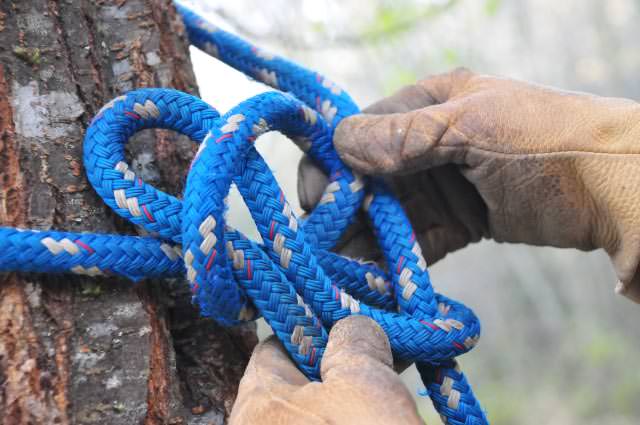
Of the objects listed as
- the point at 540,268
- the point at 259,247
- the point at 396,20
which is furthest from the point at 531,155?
the point at 540,268

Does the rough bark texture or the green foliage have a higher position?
the green foliage

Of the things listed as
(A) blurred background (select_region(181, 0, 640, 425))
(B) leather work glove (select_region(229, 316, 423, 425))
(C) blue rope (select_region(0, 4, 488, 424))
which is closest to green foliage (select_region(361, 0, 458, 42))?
(A) blurred background (select_region(181, 0, 640, 425))

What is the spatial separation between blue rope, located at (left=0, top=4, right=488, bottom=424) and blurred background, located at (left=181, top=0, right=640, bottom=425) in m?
4.38

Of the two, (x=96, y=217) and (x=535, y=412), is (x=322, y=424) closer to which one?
(x=96, y=217)

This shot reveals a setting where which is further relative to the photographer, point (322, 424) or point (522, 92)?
point (522, 92)

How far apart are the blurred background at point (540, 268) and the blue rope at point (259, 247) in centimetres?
438

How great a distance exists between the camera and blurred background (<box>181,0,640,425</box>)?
5.41m

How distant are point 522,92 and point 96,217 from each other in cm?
66

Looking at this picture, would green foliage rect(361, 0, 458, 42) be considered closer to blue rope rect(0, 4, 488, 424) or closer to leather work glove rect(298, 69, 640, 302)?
leather work glove rect(298, 69, 640, 302)

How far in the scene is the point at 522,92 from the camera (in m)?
0.91

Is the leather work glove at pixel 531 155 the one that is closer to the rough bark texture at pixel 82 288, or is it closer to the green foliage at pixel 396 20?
the rough bark texture at pixel 82 288

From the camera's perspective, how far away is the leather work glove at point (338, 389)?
22.0 inches

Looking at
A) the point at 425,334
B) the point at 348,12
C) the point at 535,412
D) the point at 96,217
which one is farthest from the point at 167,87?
the point at 535,412

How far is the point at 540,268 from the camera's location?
7.05 meters
